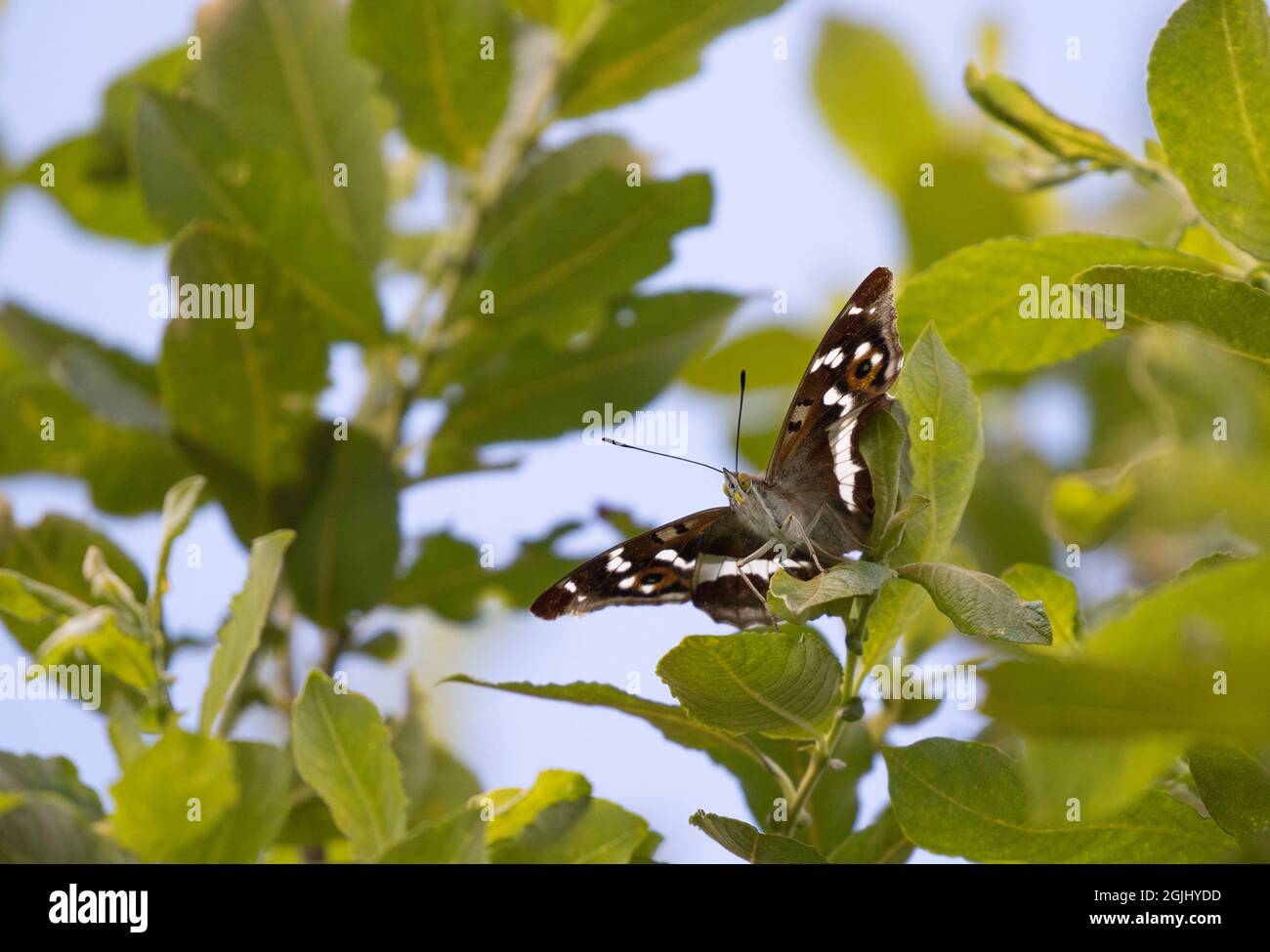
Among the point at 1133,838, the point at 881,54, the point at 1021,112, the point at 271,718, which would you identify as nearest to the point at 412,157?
the point at 881,54

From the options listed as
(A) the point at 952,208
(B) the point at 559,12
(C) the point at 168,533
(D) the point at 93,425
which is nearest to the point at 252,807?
(C) the point at 168,533

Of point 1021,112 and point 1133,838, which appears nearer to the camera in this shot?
point 1133,838

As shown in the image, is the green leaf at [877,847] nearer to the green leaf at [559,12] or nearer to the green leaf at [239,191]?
the green leaf at [239,191]

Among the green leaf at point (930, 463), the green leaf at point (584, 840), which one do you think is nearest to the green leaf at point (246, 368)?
the green leaf at point (584, 840)

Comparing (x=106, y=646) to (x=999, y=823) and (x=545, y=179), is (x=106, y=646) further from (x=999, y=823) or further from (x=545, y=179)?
(x=545, y=179)

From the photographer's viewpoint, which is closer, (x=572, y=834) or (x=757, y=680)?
(x=757, y=680)
